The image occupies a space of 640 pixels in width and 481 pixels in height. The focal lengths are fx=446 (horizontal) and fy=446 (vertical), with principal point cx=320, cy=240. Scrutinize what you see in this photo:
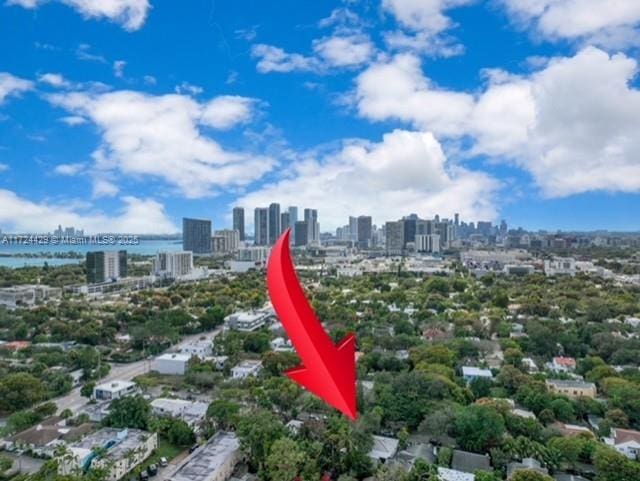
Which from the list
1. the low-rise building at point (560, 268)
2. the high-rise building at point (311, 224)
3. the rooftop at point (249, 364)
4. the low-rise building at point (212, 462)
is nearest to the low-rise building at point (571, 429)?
the low-rise building at point (212, 462)

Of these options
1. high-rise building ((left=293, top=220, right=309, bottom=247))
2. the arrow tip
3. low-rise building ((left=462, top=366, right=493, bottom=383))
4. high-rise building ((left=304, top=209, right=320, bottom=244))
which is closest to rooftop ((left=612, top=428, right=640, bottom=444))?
low-rise building ((left=462, top=366, right=493, bottom=383))

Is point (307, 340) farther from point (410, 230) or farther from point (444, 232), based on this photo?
point (444, 232)

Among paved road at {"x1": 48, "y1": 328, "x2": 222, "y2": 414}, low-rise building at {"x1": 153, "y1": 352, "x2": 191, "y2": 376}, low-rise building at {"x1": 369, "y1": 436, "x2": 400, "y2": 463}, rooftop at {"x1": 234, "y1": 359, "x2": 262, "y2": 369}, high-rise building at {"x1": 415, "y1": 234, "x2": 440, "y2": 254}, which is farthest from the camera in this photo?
high-rise building at {"x1": 415, "y1": 234, "x2": 440, "y2": 254}

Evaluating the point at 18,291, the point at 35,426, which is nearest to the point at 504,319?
the point at 35,426

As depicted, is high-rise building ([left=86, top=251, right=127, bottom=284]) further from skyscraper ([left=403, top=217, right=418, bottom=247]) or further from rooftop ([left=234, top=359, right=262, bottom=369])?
skyscraper ([left=403, top=217, right=418, bottom=247])

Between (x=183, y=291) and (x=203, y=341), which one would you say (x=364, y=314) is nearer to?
(x=203, y=341)

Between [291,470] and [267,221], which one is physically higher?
[267,221]
